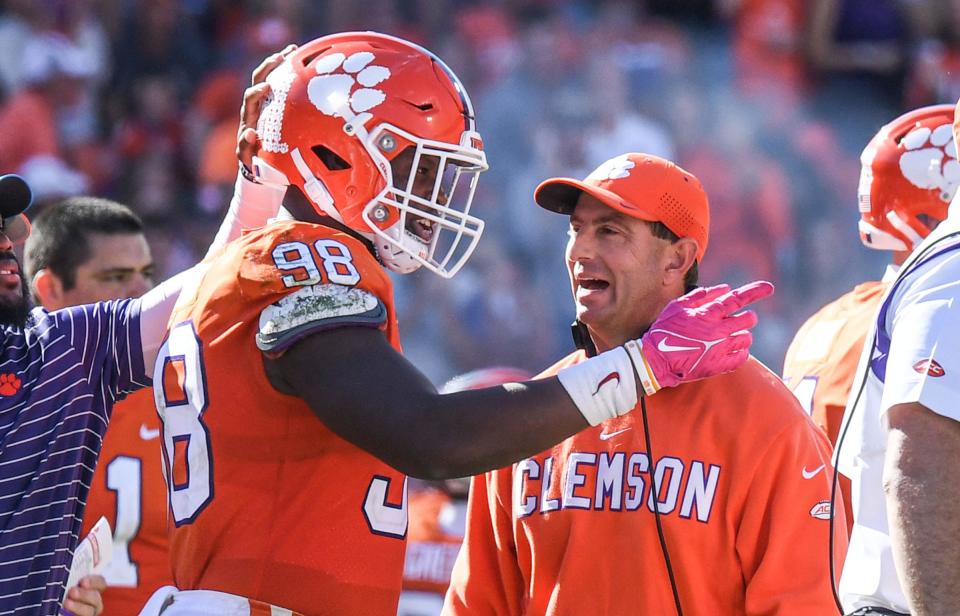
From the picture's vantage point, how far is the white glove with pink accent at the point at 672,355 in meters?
2.65

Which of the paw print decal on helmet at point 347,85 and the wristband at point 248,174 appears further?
the wristband at point 248,174

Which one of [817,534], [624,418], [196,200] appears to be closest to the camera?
[817,534]

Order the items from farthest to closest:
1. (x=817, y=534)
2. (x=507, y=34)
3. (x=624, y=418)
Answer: (x=507, y=34) → (x=624, y=418) → (x=817, y=534)

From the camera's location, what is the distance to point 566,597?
129 inches

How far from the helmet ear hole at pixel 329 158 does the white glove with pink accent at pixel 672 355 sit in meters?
0.72

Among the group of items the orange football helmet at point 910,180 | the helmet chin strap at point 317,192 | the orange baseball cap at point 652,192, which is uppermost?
the orange football helmet at point 910,180

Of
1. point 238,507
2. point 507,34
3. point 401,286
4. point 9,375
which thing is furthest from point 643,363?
point 507,34

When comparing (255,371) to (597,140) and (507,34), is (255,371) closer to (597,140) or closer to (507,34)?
(597,140)

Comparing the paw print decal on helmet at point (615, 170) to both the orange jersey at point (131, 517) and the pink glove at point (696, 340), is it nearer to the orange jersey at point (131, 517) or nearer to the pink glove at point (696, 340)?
the pink glove at point (696, 340)

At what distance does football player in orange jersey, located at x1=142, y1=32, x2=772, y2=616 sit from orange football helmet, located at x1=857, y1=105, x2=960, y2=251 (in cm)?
173

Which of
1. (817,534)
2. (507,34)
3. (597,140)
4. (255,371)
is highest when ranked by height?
(507,34)

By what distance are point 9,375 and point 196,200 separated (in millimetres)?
6716

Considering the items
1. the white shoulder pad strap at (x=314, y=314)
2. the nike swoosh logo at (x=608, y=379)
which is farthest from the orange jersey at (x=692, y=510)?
the white shoulder pad strap at (x=314, y=314)

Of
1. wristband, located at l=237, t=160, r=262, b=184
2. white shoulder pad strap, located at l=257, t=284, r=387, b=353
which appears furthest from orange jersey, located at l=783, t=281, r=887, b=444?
white shoulder pad strap, located at l=257, t=284, r=387, b=353
